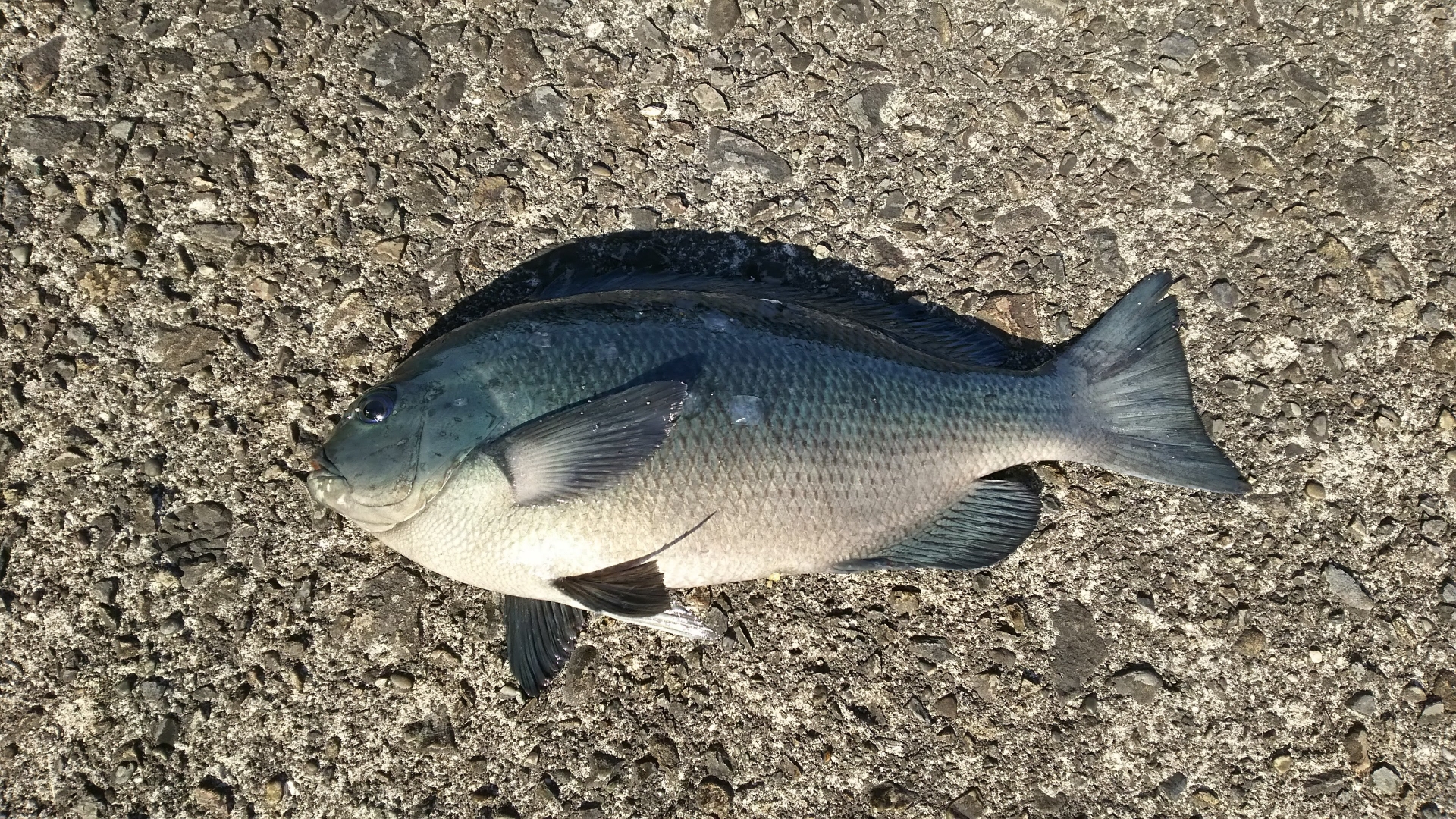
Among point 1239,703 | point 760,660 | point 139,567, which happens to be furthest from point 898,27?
point 139,567

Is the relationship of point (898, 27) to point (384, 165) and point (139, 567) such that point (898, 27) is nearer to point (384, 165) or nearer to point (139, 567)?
point (384, 165)

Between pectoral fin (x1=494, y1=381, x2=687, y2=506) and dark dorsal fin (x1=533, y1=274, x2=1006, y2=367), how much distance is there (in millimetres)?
517

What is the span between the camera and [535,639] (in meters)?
2.46

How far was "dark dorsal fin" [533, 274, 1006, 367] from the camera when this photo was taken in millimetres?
2676

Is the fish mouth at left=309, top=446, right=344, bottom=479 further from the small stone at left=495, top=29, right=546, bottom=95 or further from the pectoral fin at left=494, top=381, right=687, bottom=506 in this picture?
the small stone at left=495, top=29, right=546, bottom=95

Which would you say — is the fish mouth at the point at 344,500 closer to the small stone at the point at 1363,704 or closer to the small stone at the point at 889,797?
the small stone at the point at 889,797

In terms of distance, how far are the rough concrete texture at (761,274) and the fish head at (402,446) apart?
0.38 m

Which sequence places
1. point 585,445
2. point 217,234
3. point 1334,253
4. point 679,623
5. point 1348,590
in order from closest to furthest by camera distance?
1. point 585,445
2. point 679,623
3. point 1348,590
4. point 217,234
5. point 1334,253

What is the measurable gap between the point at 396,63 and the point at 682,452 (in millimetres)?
1872

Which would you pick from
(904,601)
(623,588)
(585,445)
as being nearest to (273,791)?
(623,588)

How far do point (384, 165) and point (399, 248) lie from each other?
32cm

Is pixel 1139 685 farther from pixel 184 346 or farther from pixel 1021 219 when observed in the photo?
pixel 184 346

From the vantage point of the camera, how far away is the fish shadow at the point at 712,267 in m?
2.86

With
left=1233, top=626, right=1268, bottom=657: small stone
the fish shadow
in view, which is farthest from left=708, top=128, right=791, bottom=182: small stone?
left=1233, top=626, right=1268, bottom=657: small stone
